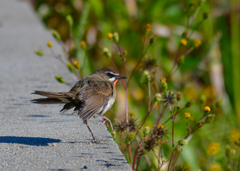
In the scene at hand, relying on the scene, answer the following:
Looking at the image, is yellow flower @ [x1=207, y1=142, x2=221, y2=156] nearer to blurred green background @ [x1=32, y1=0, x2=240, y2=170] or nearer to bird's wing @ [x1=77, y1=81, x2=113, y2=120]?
bird's wing @ [x1=77, y1=81, x2=113, y2=120]

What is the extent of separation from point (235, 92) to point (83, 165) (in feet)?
14.8

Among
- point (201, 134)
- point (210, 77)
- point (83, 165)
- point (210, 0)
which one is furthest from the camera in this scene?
point (210, 0)

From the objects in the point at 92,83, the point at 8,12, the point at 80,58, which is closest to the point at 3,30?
the point at 8,12

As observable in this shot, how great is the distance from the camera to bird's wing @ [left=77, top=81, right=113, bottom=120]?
3043mm

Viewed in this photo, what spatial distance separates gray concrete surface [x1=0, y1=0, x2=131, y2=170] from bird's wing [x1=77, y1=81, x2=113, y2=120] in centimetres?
22

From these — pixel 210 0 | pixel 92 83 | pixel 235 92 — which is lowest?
pixel 235 92

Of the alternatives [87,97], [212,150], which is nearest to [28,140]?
[87,97]

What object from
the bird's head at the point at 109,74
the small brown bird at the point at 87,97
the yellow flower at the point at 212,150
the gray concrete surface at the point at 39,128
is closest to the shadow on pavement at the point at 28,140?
the gray concrete surface at the point at 39,128

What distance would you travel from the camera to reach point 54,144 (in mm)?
2887

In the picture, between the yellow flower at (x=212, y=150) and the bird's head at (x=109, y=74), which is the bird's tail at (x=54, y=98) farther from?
the yellow flower at (x=212, y=150)

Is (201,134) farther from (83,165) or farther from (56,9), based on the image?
(56,9)

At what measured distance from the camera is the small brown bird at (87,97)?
304 cm

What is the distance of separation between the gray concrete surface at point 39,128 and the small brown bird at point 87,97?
Answer: 18 cm

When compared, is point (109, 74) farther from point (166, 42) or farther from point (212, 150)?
point (166, 42)
